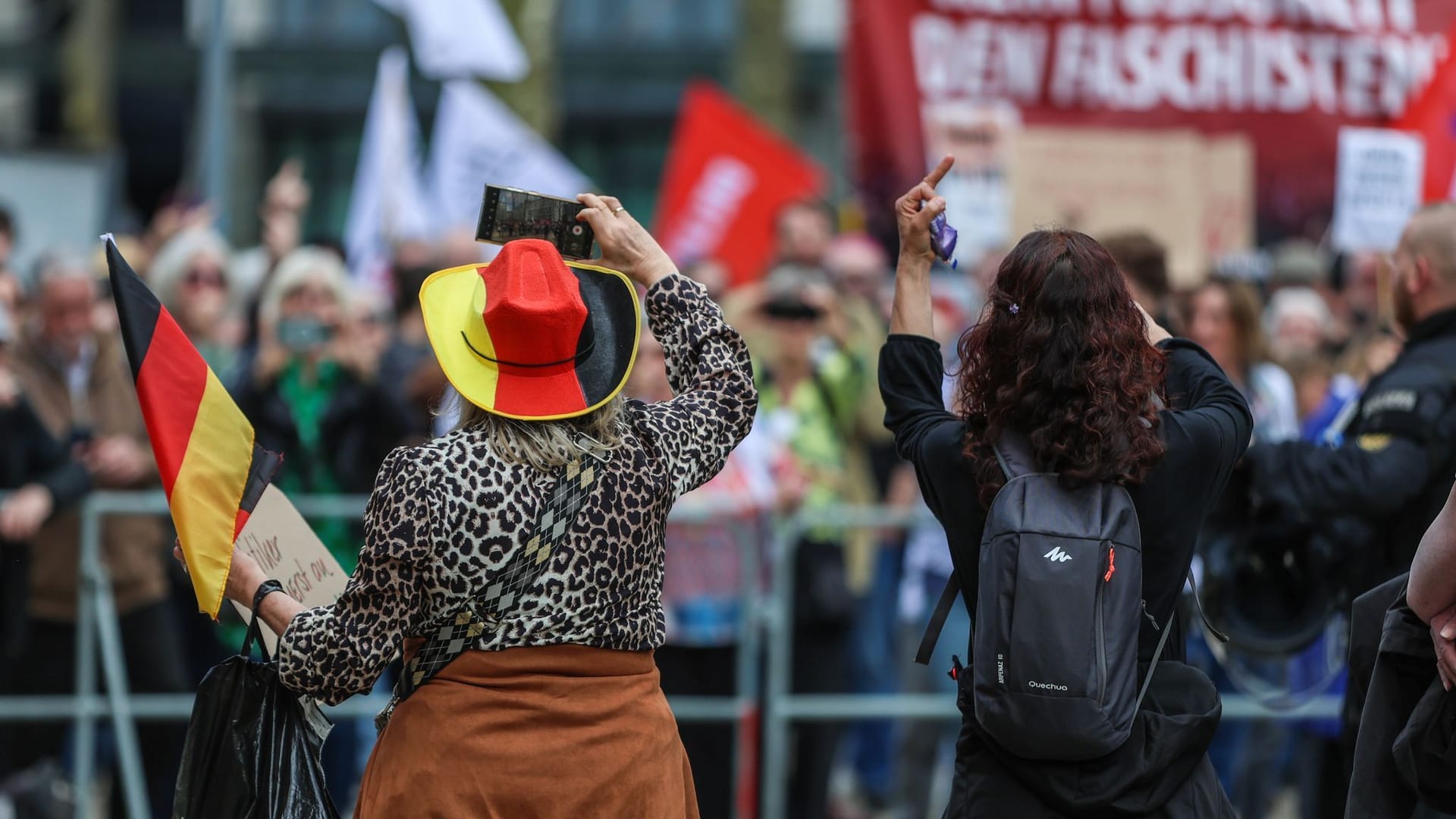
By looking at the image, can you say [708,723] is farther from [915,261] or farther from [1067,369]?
[1067,369]

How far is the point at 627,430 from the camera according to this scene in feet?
12.9

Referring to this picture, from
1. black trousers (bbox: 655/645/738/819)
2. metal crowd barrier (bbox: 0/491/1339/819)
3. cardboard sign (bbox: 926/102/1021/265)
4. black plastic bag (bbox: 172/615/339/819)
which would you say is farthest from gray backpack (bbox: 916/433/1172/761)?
cardboard sign (bbox: 926/102/1021/265)

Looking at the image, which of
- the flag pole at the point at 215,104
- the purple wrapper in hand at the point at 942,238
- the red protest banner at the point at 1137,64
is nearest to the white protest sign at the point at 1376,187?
the red protest banner at the point at 1137,64

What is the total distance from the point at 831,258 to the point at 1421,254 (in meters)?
4.87

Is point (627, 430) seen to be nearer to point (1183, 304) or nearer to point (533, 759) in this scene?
point (533, 759)

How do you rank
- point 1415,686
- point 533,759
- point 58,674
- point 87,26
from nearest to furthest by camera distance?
point 533,759, point 1415,686, point 58,674, point 87,26

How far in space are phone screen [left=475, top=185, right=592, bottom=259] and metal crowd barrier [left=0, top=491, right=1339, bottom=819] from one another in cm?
289

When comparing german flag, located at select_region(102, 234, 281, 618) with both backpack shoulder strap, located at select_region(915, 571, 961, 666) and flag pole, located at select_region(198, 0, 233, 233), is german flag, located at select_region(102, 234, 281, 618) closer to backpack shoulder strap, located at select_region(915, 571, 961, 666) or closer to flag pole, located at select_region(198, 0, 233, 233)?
backpack shoulder strap, located at select_region(915, 571, 961, 666)

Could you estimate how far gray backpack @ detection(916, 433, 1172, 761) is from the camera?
3615mm

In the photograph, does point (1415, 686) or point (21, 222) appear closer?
point (1415, 686)

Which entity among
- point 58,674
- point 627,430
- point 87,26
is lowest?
point 58,674

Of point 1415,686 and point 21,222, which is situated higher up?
point 21,222

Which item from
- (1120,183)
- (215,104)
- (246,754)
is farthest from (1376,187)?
(215,104)

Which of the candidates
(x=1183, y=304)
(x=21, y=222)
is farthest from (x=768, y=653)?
(x=21, y=222)
